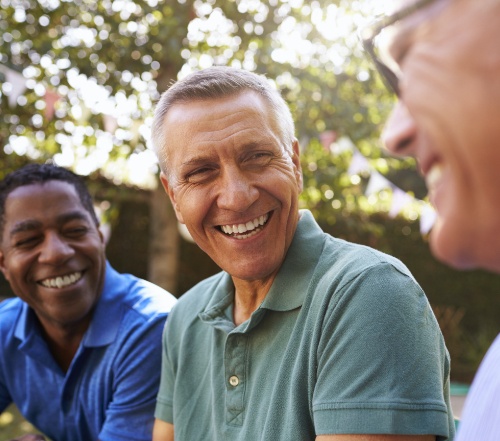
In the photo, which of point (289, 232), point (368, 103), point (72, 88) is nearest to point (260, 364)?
point (289, 232)

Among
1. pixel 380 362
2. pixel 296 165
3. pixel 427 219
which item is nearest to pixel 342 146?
pixel 427 219

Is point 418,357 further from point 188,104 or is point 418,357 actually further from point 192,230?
point 188,104

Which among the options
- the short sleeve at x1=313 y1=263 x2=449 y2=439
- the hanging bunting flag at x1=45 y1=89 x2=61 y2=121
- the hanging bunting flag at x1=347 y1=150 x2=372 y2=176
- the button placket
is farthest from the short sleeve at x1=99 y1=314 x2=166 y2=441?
the hanging bunting flag at x1=347 y1=150 x2=372 y2=176

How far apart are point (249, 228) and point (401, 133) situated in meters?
1.10

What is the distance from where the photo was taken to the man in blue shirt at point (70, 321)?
2.56 metres

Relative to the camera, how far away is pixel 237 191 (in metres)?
1.83

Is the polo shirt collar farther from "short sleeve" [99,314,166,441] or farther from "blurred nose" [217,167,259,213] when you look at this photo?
"short sleeve" [99,314,166,441]

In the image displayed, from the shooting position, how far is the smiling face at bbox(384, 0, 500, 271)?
69 centimetres

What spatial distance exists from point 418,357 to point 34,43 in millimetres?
4952

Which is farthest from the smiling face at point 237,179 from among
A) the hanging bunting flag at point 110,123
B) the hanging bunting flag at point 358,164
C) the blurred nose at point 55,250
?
the hanging bunting flag at point 358,164

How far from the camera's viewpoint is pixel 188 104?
1910mm

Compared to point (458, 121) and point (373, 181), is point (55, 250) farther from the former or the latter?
point (373, 181)

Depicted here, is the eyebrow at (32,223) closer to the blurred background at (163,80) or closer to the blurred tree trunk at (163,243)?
the blurred background at (163,80)

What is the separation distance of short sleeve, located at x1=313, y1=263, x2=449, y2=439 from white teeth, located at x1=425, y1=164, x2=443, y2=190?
0.75 meters
